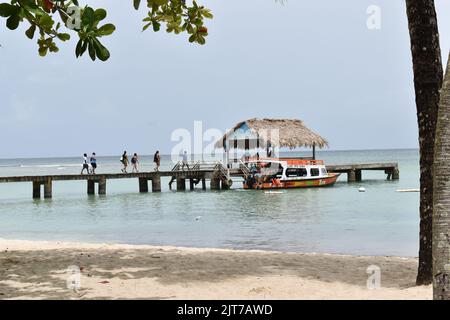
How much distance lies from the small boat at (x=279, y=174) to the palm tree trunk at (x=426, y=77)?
1089 inches

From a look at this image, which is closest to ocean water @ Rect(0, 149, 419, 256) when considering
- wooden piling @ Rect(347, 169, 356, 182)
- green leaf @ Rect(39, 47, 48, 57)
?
green leaf @ Rect(39, 47, 48, 57)

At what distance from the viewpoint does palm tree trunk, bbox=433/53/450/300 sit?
4090mm

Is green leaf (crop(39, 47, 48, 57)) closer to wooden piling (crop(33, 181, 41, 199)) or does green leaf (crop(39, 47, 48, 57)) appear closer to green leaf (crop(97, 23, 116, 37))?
green leaf (crop(97, 23, 116, 37))

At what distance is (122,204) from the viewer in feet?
93.1

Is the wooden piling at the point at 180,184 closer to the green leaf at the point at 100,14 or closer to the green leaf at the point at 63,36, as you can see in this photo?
the green leaf at the point at 63,36

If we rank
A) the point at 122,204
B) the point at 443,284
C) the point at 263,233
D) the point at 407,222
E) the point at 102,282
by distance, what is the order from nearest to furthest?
the point at 443,284
the point at 102,282
the point at 263,233
the point at 407,222
the point at 122,204

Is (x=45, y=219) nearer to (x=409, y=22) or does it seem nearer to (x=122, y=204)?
(x=122, y=204)

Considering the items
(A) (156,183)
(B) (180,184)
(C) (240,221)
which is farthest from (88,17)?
(B) (180,184)

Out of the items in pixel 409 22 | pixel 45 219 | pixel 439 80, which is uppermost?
pixel 409 22

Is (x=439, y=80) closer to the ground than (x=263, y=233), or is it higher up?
higher up

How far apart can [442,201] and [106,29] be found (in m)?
3.26
